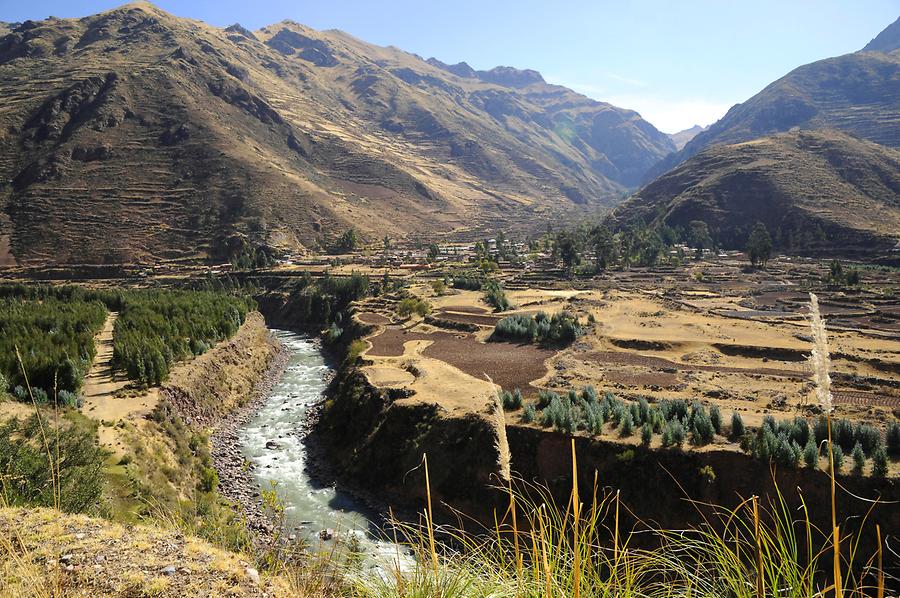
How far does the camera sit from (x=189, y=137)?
12781 cm

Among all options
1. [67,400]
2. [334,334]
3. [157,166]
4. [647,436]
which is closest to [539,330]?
[334,334]

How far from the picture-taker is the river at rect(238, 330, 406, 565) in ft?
68.5

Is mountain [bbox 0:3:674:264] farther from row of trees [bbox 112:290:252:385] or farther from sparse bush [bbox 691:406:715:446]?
sparse bush [bbox 691:406:715:446]

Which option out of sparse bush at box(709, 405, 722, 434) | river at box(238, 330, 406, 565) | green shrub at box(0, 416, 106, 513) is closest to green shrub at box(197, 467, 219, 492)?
river at box(238, 330, 406, 565)

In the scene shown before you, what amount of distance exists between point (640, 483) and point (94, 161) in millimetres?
135680

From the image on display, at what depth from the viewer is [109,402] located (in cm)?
2770

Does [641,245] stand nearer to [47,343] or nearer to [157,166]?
[47,343]

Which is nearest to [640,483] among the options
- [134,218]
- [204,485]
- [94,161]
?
[204,485]

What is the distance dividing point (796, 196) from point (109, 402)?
129800mm

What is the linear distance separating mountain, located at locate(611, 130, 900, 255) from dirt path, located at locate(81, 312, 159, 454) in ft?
360

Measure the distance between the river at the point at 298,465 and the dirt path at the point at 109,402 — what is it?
5.92 meters

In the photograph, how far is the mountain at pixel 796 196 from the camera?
9894cm

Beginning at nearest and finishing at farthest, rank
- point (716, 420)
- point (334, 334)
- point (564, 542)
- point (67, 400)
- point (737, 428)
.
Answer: point (564, 542)
point (737, 428)
point (716, 420)
point (67, 400)
point (334, 334)

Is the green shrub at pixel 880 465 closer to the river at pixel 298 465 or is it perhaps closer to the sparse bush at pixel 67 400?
the river at pixel 298 465
